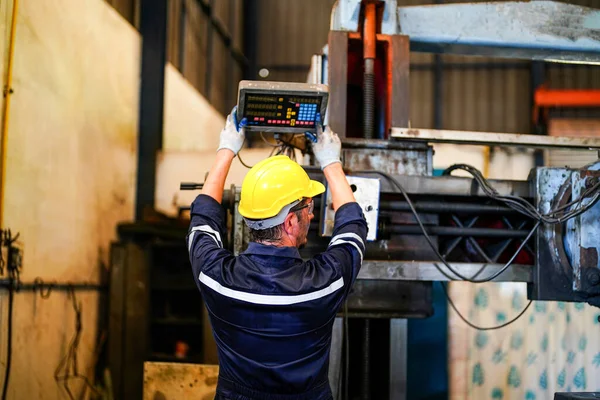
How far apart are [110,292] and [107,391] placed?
71 centimetres

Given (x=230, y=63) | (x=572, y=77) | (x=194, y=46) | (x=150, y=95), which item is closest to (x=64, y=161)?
(x=150, y=95)

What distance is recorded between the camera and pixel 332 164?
1.99 m

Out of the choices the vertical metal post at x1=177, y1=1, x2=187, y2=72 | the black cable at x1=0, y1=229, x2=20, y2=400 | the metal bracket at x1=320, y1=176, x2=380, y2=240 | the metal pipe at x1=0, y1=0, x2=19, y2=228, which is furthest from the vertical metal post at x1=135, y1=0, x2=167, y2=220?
the metal bracket at x1=320, y1=176, x2=380, y2=240

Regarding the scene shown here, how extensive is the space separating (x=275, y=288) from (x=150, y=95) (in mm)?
4094

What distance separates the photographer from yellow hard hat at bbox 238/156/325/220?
5.55ft

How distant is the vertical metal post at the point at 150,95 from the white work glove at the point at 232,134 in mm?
3306

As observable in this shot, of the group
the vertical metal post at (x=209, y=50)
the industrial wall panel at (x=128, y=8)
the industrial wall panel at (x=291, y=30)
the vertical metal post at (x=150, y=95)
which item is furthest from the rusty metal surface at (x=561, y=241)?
the industrial wall panel at (x=291, y=30)

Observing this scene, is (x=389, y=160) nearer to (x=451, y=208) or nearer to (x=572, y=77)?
(x=451, y=208)

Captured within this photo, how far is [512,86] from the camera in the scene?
870 cm

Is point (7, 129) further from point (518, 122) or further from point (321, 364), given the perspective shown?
point (518, 122)

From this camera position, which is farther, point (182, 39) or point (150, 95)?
point (182, 39)

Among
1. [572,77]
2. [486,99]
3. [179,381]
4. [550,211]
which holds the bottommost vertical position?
[179,381]

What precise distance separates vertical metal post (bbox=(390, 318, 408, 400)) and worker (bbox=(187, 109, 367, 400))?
87 centimetres

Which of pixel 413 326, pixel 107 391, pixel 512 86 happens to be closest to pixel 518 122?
pixel 512 86
